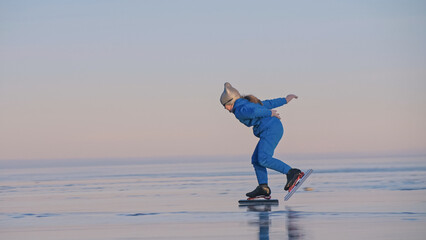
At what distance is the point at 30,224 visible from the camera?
7621 millimetres

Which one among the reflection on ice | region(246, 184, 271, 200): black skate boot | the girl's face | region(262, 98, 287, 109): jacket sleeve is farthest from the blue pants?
the reflection on ice

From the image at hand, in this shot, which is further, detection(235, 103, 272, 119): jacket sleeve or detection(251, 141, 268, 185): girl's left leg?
detection(251, 141, 268, 185): girl's left leg

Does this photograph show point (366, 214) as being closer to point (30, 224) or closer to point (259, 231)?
point (259, 231)

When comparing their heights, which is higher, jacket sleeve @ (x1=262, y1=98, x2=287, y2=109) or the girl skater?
jacket sleeve @ (x1=262, y1=98, x2=287, y2=109)

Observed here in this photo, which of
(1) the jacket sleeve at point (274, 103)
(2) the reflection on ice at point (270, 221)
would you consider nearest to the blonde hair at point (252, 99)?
(1) the jacket sleeve at point (274, 103)

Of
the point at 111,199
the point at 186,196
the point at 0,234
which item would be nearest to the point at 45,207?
the point at 111,199

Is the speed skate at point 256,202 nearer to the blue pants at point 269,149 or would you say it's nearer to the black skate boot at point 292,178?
the black skate boot at point 292,178

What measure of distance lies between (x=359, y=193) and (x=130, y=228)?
4.31m

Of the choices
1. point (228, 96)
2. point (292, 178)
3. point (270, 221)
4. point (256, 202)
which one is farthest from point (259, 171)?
point (270, 221)

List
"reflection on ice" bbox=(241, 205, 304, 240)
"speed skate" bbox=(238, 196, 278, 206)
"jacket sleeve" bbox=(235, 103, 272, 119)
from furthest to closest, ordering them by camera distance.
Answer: "jacket sleeve" bbox=(235, 103, 272, 119) → "speed skate" bbox=(238, 196, 278, 206) → "reflection on ice" bbox=(241, 205, 304, 240)

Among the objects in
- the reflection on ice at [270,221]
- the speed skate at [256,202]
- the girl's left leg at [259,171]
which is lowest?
the reflection on ice at [270,221]

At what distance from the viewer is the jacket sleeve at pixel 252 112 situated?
9.65m

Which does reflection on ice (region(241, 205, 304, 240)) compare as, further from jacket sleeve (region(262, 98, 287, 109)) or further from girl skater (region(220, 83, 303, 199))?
jacket sleeve (region(262, 98, 287, 109))

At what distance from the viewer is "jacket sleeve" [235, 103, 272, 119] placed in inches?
380
